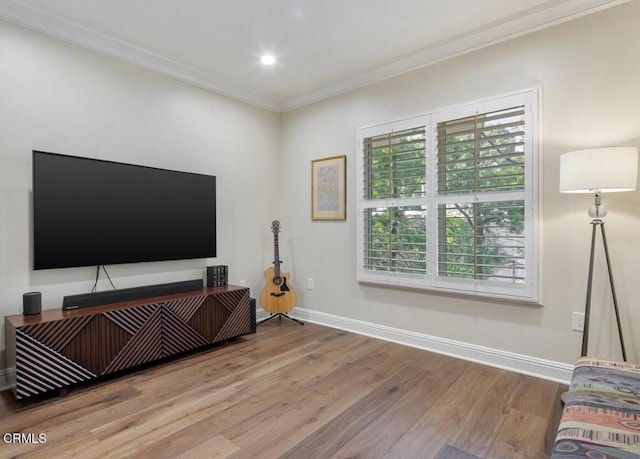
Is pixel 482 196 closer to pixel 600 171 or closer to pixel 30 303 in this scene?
pixel 600 171

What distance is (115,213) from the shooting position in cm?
286

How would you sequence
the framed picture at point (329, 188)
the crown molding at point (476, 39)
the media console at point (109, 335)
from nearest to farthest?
the media console at point (109, 335) → the crown molding at point (476, 39) → the framed picture at point (329, 188)

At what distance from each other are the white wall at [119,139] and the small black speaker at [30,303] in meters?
0.16

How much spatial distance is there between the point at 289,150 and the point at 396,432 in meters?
3.24

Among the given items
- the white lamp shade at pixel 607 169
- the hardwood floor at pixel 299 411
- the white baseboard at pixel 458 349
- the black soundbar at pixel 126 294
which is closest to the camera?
the hardwood floor at pixel 299 411

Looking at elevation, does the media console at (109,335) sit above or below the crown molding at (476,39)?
below

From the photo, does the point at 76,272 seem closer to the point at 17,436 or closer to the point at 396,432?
the point at 17,436

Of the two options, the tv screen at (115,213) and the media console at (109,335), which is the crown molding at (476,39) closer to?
the tv screen at (115,213)

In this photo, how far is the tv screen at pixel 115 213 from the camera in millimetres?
2543

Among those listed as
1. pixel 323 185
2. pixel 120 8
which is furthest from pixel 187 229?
pixel 120 8

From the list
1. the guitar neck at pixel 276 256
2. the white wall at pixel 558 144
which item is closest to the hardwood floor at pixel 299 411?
the white wall at pixel 558 144

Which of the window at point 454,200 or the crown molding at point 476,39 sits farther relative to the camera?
the window at point 454,200

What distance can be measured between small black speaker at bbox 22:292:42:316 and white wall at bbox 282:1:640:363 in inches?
107

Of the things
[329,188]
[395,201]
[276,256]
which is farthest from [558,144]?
[276,256]
